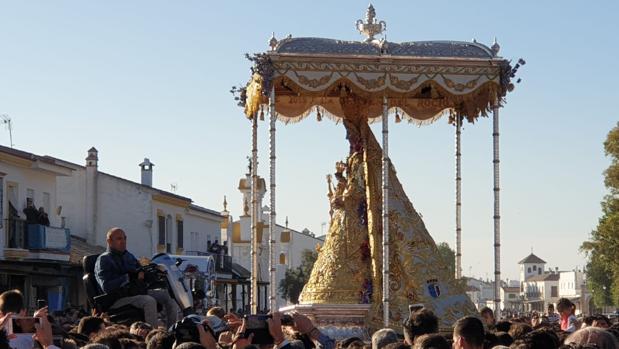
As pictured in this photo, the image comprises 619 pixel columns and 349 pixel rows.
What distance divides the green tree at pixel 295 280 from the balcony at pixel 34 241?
31.7 m

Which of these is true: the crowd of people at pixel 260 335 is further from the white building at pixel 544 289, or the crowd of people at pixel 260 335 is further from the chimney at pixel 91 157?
the white building at pixel 544 289

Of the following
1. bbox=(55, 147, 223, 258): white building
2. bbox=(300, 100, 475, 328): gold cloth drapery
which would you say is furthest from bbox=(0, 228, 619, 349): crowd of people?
bbox=(55, 147, 223, 258): white building

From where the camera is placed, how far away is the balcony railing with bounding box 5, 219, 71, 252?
4209cm

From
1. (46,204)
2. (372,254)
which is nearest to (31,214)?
(46,204)

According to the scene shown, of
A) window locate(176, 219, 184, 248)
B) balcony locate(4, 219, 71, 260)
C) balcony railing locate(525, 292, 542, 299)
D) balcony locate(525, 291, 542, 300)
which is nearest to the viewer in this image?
balcony locate(4, 219, 71, 260)

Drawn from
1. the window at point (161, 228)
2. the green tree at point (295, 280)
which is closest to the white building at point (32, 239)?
the window at point (161, 228)

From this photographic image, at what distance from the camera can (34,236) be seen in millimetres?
43375

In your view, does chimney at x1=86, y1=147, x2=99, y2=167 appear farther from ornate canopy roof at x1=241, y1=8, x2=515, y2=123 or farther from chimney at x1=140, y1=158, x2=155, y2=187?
ornate canopy roof at x1=241, y1=8, x2=515, y2=123

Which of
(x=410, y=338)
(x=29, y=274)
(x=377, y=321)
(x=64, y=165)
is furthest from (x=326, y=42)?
(x=64, y=165)

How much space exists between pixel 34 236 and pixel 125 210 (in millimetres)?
15896

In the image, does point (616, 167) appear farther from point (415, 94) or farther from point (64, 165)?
point (415, 94)

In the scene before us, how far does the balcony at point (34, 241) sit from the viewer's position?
42.0 meters

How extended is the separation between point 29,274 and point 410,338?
34.6m

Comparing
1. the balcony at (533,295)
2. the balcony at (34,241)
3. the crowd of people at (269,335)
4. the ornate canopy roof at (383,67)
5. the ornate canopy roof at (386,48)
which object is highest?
the ornate canopy roof at (386,48)
